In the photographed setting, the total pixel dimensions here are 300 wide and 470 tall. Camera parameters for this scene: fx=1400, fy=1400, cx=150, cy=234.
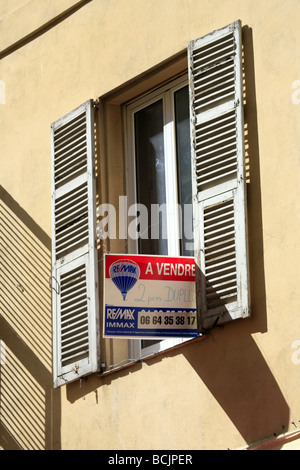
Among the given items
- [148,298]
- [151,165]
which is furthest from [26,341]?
[148,298]

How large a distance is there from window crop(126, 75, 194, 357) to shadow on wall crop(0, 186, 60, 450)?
31.9 inches

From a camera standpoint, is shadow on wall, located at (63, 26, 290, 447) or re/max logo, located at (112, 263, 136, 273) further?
re/max logo, located at (112, 263, 136, 273)

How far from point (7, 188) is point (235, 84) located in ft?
8.59

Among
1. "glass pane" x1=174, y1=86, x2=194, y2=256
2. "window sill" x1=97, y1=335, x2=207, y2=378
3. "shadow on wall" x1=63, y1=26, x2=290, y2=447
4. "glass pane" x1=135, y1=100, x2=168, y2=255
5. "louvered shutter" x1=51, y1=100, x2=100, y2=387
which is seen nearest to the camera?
"shadow on wall" x1=63, y1=26, x2=290, y2=447

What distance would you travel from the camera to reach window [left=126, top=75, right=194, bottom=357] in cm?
932

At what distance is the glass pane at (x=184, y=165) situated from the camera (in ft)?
30.3

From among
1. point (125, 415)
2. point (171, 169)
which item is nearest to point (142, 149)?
point (171, 169)

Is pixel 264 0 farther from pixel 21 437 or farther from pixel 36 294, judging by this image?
pixel 21 437

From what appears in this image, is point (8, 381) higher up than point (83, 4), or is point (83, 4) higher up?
point (83, 4)

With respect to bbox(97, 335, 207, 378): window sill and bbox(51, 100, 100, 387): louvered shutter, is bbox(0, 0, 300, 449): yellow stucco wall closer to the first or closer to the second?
bbox(97, 335, 207, 378): window sill

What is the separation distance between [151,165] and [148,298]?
1499 mm

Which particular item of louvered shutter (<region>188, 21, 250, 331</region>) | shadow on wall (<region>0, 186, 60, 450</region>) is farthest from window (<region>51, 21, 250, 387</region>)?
shadow on wall (<region>0, 186, 60, 450</region>)

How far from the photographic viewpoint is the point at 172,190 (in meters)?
9.41

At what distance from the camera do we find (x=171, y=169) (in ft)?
31.0
